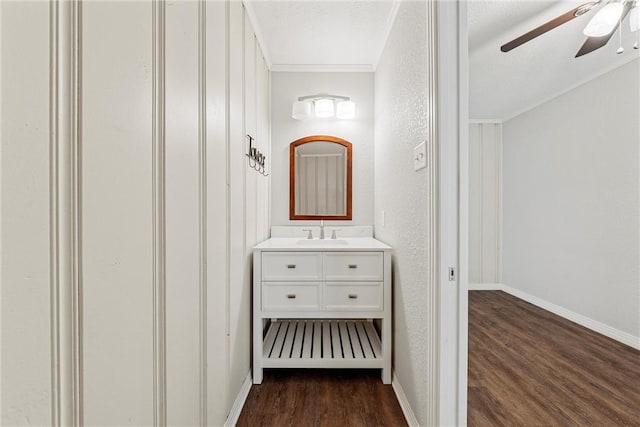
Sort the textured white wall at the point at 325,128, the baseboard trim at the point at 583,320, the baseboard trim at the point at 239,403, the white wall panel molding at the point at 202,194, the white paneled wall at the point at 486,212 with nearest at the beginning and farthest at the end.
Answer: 1. the white wall panel molding at the point at 202,194
2. the baseboard trim at the point at 239,403
3. the baseboard trim at the point at 583,320
4. the textured white wall at the point at 325,128
5. the white paneled wall at the point at 486,212

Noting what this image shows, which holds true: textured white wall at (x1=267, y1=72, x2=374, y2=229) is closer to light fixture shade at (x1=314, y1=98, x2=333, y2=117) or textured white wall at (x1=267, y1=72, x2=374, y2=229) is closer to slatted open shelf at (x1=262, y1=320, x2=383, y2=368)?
light fixture shade at (x1=314, y1=98, x2=333, y2=117)

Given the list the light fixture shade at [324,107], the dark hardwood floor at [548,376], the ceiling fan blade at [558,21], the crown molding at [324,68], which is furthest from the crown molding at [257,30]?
the dark hardwood floor at [548,376]

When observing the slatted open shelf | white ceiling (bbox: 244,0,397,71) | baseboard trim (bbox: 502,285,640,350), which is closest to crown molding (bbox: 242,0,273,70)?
white ceiling (bbox: 244,0,397,71)

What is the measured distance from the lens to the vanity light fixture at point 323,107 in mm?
2443

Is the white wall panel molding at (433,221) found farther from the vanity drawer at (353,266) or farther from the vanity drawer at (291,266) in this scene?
the vanity drawer at (291,266)

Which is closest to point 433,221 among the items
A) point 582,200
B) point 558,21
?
point 558,21

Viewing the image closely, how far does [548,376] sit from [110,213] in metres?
2.62

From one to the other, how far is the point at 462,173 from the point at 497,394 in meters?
1.47

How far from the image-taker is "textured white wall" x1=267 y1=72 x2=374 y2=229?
8.46 feet

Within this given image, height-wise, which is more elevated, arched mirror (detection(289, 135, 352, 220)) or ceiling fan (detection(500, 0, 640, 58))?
ceiling fan (detection(500, 0, 640, 58))

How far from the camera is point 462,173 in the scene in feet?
3.80

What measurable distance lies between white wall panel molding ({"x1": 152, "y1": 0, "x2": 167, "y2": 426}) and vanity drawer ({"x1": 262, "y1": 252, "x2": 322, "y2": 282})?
103 cm

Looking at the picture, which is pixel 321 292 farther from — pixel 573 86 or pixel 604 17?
pixel 573 86

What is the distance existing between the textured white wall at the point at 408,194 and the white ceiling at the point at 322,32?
0.54 ft
